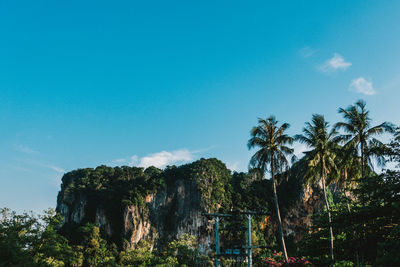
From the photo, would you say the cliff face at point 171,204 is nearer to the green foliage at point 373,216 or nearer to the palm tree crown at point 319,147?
the palm tree crown at point 319,147

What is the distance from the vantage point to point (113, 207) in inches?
2980

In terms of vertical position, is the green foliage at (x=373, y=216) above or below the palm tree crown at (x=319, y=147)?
Answer: below

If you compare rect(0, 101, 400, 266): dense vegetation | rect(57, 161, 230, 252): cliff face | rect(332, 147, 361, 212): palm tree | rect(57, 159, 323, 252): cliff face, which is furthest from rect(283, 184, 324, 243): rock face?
rect(332, 147, 361, 212): palm tree

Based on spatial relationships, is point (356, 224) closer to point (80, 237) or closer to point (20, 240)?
point (20, 240)

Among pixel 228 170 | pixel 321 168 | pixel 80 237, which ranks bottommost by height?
pixel 80 237

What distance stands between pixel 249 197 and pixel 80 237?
4501 centimetres

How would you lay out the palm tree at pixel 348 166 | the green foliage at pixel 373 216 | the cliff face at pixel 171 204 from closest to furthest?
the green foliage at pixel 373 216, the palm tree at pixel 348 166, the cliff face at pixel 171 204

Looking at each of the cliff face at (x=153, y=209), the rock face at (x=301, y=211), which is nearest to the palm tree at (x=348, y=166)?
the cliff face at (x=153, y=209)

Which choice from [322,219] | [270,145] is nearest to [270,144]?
[270,145]

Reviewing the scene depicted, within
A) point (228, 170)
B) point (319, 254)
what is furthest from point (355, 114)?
point (228, 170)

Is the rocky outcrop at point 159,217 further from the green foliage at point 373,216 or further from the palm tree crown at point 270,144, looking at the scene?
the green foliage at point 373,216

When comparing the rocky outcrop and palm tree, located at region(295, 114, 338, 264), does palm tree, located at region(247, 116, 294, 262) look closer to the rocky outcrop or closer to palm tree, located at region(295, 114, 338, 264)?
palm tree, located at region(295, 114, 338, 264)

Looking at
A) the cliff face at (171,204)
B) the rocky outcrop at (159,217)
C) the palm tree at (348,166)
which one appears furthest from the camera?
the cliff face at (171,204)

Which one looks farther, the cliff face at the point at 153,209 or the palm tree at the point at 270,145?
the cliff face at the point at 153,209
